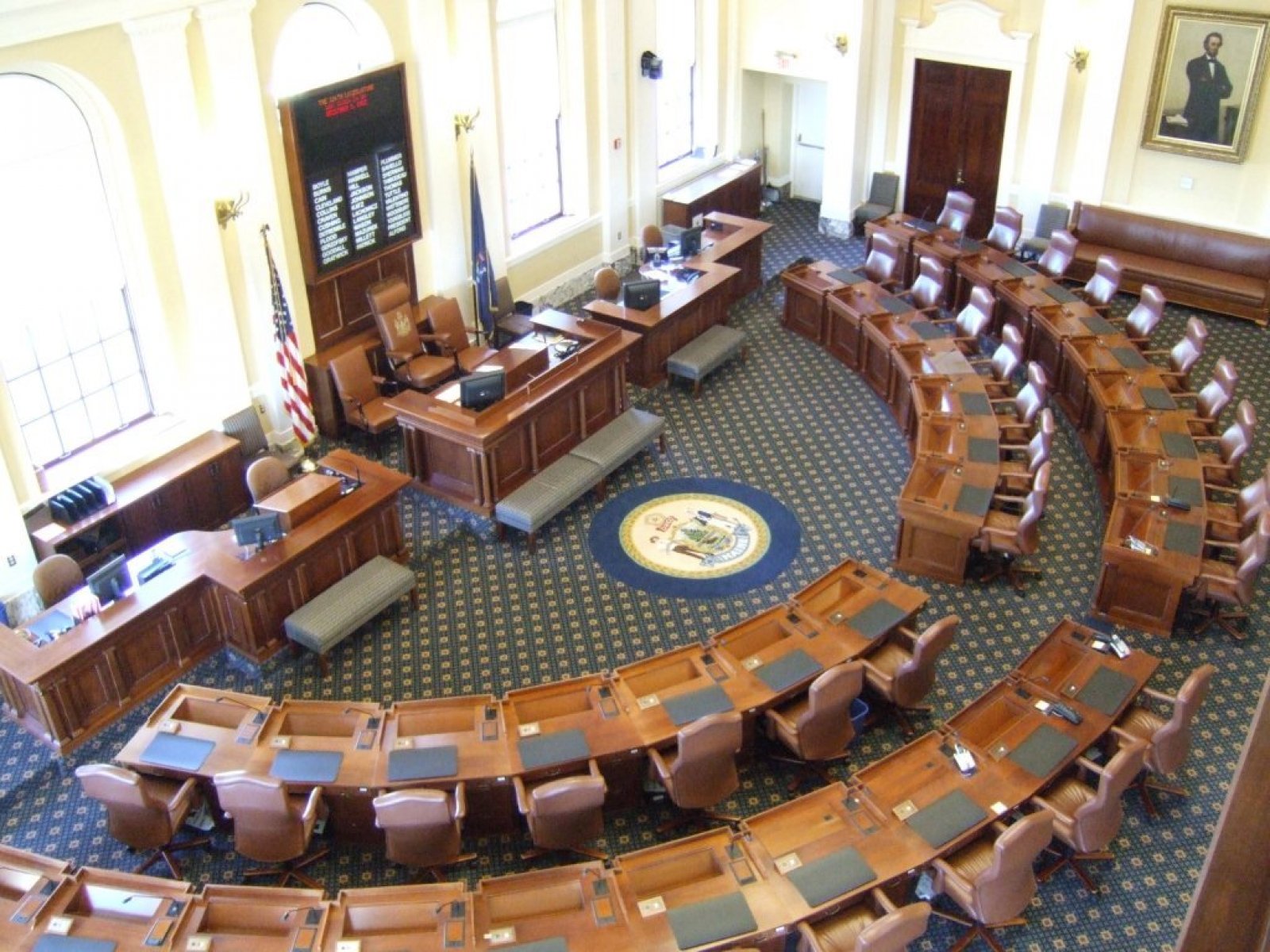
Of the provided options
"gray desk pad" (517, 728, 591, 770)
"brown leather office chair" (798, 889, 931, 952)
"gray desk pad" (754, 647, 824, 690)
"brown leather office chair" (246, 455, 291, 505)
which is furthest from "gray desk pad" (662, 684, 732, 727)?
"brown leather office chair" (246, 455, 291, 505)

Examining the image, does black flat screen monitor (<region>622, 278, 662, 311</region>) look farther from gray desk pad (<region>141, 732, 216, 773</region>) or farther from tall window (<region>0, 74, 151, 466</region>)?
gray desk pad (<region>141, 732, 216, 773</region>)

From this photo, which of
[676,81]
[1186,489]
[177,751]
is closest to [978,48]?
[676,81]

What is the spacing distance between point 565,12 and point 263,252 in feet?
17.2

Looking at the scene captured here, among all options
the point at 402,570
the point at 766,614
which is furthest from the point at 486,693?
the point at 766,614

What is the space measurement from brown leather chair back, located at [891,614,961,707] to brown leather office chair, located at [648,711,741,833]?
1.30 m

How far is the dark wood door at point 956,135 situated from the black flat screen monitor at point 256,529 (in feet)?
36.4

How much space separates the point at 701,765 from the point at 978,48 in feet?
38.0

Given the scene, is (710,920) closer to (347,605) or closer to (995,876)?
(995,876)

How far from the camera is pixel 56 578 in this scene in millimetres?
9703

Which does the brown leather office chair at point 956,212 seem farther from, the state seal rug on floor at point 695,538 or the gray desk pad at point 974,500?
the gray desk pad at point 974,500

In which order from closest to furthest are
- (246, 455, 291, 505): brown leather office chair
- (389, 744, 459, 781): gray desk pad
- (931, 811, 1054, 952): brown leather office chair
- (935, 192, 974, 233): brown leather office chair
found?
(931, 811, 1054, 952): brown leather office chair, (389, 744, 459, 781): gray desk pad, (246, 455, 291, 505): brown leather office chair, (935, 192, 974, 233): brown leather office chair

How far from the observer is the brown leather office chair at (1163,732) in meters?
8.05

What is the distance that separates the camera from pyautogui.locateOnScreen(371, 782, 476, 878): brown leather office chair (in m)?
7.52

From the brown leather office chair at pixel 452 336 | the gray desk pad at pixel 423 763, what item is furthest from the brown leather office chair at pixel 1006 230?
the gray desk pad at pixel 423 763
